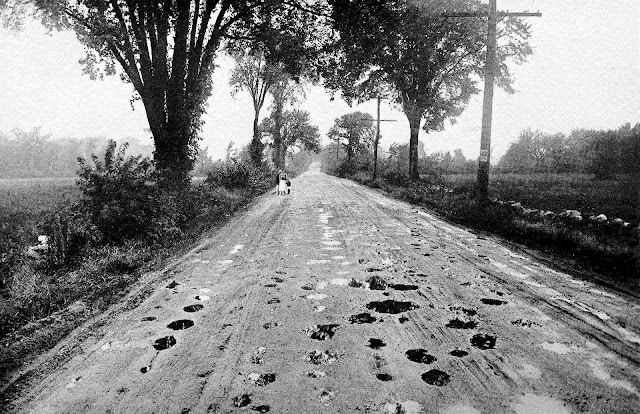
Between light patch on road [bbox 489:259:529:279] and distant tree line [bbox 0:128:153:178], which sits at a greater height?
distant tree line [bbox 0:128:153:178]

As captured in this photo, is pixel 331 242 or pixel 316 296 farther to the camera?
pixel 331 242

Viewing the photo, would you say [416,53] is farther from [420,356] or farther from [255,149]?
[420,356]

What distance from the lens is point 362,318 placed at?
3.66 m

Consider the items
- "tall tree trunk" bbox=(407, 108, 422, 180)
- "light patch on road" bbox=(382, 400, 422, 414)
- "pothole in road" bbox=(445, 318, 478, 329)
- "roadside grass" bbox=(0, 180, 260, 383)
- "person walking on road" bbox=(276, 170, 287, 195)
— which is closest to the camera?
"light patch on road" bbox=(382, 400, 422, 414)

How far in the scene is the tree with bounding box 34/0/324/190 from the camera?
9.41 m

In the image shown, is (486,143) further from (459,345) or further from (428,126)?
(428,126)

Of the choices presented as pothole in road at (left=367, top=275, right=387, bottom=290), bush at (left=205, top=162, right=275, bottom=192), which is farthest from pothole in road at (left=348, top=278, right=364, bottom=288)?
bush at (left=205, top=162, right=275, bottom=192)

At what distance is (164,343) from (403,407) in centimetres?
214

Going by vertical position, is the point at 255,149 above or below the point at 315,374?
above

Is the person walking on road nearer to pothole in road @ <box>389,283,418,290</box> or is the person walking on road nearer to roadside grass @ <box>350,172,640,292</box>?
roadside grass @ <box>350,172,640,292</box>

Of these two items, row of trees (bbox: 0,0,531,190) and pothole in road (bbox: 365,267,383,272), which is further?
row of trees (bbox: 0,0,531,190)

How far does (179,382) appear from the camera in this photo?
2.62 meters

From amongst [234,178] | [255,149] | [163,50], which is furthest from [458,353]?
[255,149]

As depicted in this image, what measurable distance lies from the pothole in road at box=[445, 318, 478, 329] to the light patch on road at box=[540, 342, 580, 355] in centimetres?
59
